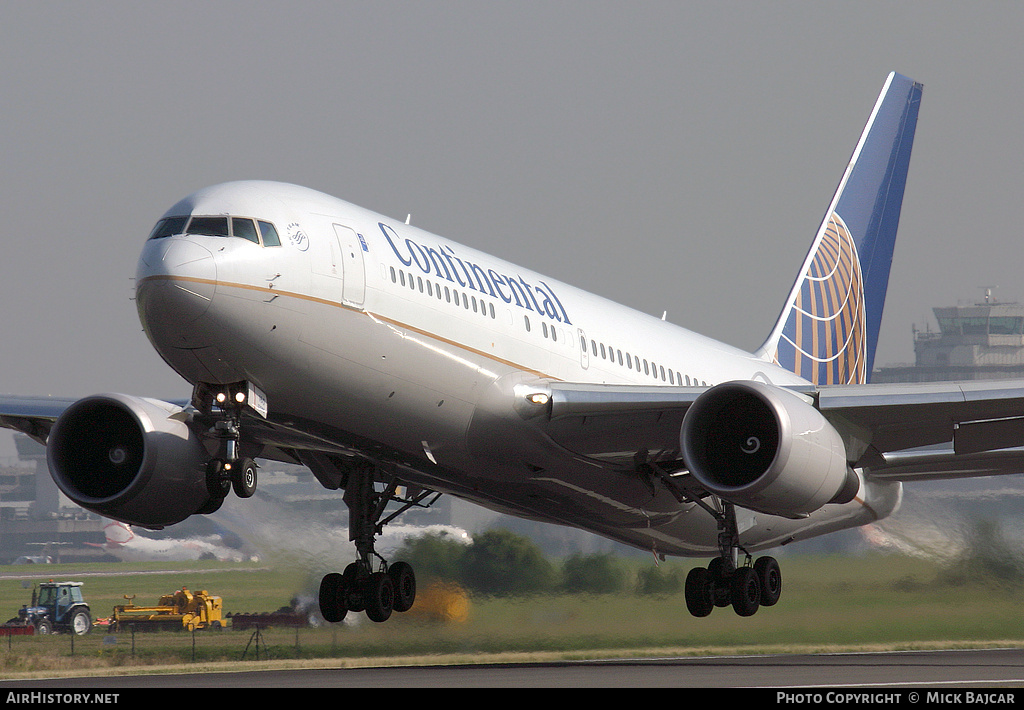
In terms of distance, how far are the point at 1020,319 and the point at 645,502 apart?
126536mm

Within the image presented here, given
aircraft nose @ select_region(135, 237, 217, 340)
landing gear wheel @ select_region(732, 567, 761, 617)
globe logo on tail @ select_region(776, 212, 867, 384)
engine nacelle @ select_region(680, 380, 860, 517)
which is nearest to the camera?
aircraft nose @ select_region(135, 237, 217, 340)

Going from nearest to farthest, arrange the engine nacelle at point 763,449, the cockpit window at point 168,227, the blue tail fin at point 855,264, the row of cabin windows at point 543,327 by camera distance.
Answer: the cockpit window at point 168,227 < the row of cabin windows at point 543,327 < the engine nacelle at point 763,449 < the blue tail fin at point 855,264

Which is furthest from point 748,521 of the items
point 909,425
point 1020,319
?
Result: point 1020,319

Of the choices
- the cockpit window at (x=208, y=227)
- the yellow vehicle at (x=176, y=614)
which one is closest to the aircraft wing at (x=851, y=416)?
the cockpit window at (x=208, y=227)

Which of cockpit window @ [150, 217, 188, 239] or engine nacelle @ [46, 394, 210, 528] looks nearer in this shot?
cockpit window @ [150, 217, 188, 239]

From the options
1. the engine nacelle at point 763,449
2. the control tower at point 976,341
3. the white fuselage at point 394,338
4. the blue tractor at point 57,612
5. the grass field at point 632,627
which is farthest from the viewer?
the control tower at point 976,341

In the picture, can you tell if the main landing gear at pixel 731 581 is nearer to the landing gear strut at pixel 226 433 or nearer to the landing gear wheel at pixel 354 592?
the landing gear wheel at pixel 354 592

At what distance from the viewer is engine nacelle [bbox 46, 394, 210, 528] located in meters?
18.2

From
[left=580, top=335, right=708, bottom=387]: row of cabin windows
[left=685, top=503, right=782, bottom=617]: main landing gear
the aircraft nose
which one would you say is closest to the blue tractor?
[left=685, top=503, right=782, bottom=617]: main landing gear

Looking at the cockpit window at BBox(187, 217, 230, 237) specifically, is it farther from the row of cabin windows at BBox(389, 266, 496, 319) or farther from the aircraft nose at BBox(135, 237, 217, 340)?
the row of cabin windows at BBox(389, 266, 496, 319)

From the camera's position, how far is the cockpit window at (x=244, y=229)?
14.4 m

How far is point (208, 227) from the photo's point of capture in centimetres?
1429

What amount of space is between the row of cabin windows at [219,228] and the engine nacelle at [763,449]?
5.93 metres

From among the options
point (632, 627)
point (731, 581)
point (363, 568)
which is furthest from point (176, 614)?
point (731, 581)
